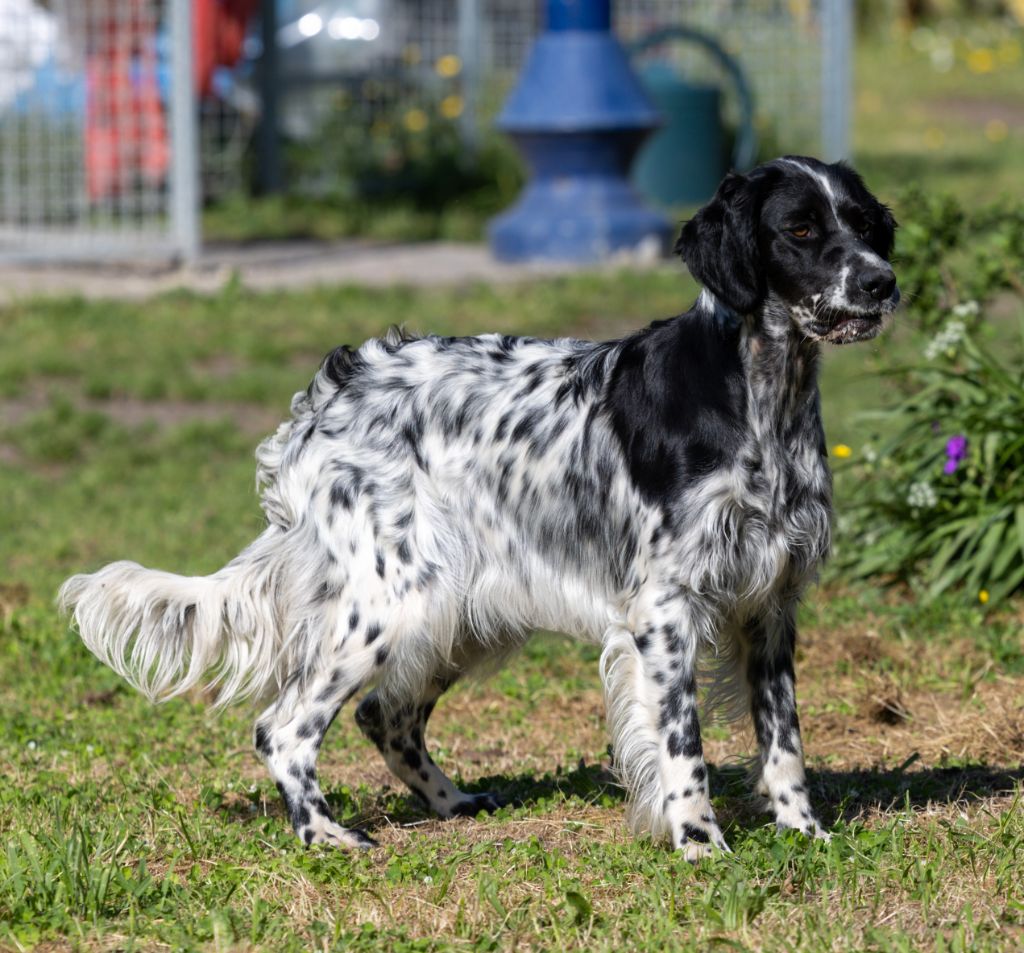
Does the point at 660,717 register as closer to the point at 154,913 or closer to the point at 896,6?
the point at 154,913

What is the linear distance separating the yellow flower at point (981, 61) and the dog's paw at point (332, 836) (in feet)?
79.6

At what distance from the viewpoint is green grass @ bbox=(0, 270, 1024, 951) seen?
3.69m

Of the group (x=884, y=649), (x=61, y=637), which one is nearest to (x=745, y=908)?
(x=884, y=649)

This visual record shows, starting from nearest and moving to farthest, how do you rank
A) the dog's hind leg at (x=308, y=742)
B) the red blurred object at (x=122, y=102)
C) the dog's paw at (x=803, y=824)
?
1. the dog's paw at (x=803, y=824)
2. the dog's hind leg at (x=308, y=742)
3. the red blurred object at (x=122, y=102)

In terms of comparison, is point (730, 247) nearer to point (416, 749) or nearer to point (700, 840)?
point (700, 840)

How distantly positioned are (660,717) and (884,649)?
6.48ft

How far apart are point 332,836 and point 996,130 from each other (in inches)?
704

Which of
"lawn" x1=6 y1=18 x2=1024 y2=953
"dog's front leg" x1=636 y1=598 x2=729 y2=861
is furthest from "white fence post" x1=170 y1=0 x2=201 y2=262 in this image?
"dog's front leg" x1=636 y1=598 x2=729 y2=861

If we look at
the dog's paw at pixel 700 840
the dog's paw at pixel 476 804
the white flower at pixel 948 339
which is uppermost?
the white flower at pixel 948 339

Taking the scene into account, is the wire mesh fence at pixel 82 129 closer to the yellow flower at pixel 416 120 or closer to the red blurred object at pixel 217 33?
the red blurred object at pixel 217 33

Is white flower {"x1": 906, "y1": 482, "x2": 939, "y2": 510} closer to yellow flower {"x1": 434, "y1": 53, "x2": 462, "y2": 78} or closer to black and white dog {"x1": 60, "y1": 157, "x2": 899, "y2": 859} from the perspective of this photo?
black and white dog {"x1": 60, "y1": 157, "x2": 899, "y2": 859}

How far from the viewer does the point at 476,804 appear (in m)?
4.73

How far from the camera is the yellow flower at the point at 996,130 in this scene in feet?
65.8

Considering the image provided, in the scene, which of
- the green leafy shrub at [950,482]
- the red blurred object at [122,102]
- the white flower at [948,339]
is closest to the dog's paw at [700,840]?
the green leafy shrub at [950,482]
